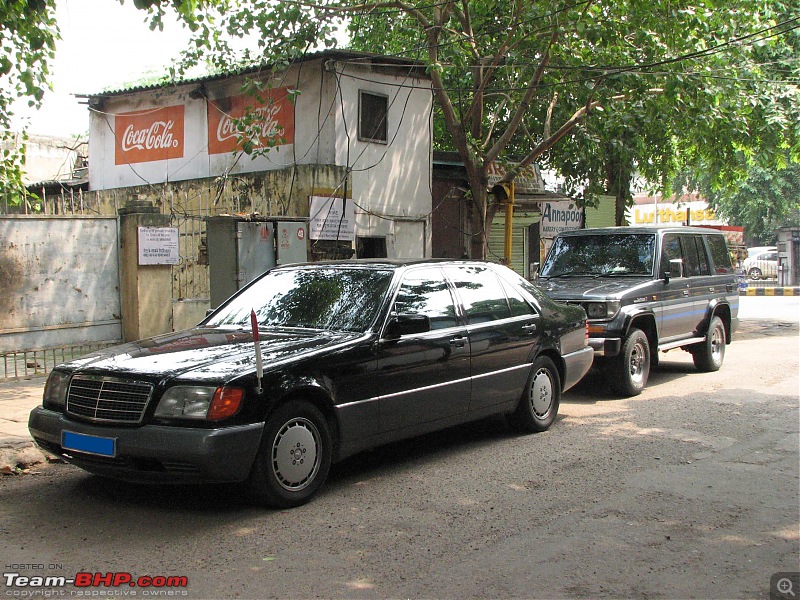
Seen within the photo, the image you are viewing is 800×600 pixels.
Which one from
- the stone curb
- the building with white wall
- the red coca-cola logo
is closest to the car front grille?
the building with white wall

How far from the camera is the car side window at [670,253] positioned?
10.4m

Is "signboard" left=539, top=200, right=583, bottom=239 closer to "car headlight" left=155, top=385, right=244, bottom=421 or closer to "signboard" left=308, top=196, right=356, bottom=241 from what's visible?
"signboard" left=308, top=196, right=356, bottom=241

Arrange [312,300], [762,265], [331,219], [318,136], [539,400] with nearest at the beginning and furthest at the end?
1. [312,300]
2. [539,400]
3. [331,219]
4. [318,136]
5. [762,265]

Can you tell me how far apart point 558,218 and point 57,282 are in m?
16.3

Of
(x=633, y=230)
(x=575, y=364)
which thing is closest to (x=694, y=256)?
(x=633, y=230)

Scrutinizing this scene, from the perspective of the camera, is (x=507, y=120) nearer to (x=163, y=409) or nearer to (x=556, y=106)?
(x=556, y=106)

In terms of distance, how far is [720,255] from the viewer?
12094 mm

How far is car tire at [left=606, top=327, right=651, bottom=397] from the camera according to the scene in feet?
→ 31.3

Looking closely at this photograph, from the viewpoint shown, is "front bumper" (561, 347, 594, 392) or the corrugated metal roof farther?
the corrugated metal roof

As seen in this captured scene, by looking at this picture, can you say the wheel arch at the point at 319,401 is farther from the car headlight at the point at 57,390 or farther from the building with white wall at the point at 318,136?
the building with white wall at the point at 318,136

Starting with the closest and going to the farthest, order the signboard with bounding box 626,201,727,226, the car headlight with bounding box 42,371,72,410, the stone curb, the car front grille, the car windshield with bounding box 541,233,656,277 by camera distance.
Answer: the car front grille
the car headlight with bounding box 42,371,72,410
the car windshield with bounding box 541,233,656,277
the stone curb
the signboard with bounding box 626,201,727,226

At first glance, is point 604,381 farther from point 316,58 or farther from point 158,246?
point 316,58

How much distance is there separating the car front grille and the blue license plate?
129 millimetres

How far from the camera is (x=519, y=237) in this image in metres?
22.7
